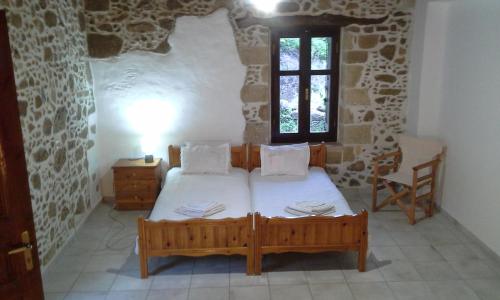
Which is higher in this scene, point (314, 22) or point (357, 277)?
point (314, 22)

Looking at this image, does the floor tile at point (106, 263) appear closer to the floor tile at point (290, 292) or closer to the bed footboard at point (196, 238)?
the bed footboard at point (196, 238)

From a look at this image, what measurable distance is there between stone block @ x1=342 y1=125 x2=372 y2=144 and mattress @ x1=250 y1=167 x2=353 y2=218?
62 cm

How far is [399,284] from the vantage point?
355cm

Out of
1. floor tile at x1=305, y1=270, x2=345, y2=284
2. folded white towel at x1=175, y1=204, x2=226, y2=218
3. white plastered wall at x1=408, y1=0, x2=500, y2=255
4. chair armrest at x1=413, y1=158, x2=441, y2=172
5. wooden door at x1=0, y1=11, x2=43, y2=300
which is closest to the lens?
wooden door at x1=0, y1=11, x2=43, y2=300

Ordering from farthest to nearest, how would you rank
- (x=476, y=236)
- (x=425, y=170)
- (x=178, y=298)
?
(x=425, y=170) → (x=476, y=236) → (x=178, y=298)

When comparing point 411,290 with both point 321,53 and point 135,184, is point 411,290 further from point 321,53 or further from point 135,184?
point 135,184

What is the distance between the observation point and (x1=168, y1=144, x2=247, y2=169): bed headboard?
5281 millimetres

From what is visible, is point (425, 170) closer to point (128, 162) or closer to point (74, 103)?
point (128, 162)

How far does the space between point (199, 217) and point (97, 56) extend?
252 centimetres

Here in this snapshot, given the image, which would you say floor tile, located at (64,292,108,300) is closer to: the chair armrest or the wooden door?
the wooden door

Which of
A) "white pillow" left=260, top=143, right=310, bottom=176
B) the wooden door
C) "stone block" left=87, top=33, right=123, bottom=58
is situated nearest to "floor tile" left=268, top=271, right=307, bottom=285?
"white pillow" left=260, top=143, right=310, bottom=176

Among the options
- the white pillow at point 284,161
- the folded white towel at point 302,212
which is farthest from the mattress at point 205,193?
the folded white towel at point 302,212

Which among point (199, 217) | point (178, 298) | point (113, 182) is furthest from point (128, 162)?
point (178, 298)

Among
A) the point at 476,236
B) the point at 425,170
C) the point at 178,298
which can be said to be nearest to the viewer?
the point at 178,298
